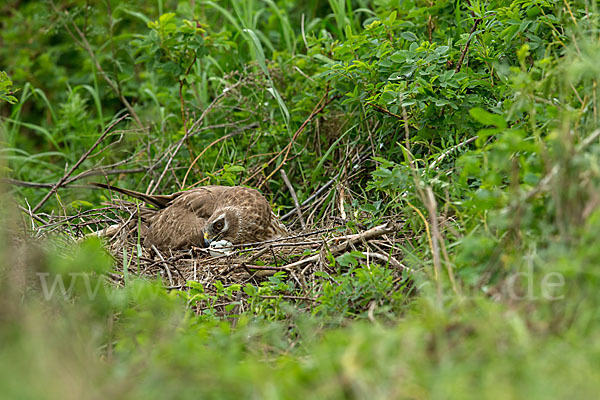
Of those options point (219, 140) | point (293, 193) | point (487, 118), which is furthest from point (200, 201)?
point (487, 118)

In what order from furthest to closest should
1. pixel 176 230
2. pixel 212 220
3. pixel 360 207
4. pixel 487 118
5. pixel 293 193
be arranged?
1. pixel 293 193
2. pixel 176 230
3. pixel 212 220
4. pixel 360 207
5. pixel 487 118

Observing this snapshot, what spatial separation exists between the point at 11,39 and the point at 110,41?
1698 millimetres

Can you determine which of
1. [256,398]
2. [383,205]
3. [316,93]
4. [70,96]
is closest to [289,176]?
[316,93]

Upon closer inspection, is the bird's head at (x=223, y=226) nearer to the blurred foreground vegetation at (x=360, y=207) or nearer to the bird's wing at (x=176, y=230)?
the bird's wing at (x=176, y=230)

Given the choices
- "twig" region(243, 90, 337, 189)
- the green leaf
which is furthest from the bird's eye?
the green leaf

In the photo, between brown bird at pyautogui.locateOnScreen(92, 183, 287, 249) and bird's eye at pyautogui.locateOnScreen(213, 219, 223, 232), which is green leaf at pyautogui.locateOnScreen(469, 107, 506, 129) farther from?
bird's eye at pyautogui.locateOnScreen(213, 219, 223, 232)

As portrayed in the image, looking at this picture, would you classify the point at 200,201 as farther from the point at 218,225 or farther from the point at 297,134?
the point at 297,134

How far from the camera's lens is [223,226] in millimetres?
5039

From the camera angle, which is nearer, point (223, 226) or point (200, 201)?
point (223, 226)

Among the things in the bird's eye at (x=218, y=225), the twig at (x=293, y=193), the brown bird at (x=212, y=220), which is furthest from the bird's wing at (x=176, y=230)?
the twig at (x=293, y=193)

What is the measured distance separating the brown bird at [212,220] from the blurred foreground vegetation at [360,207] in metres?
0.30

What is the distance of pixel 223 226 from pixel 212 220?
0.31 ft

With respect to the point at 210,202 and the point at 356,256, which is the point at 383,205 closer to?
the point at 356,256

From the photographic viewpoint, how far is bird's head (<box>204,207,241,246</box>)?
4988 mm
